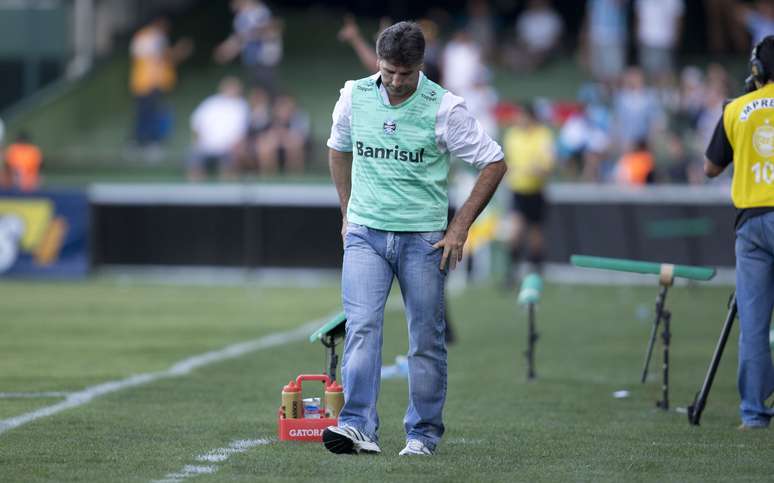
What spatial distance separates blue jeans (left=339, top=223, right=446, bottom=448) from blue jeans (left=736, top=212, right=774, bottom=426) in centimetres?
202

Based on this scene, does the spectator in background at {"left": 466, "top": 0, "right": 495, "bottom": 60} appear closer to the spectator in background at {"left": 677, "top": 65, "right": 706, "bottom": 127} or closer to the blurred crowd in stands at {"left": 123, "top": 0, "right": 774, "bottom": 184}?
the blurred crowd in stands at {"left": 123, "top": 0, "right": 774, "bottom": 184}

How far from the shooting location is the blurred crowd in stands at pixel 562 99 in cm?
2444

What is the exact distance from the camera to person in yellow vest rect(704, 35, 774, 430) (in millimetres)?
8766

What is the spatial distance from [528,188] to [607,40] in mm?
6990

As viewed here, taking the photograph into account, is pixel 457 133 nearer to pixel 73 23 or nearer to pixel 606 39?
pixel 606 39

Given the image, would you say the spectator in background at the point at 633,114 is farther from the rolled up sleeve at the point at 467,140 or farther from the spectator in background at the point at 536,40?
the rolled up sleeve at the point at 467,140

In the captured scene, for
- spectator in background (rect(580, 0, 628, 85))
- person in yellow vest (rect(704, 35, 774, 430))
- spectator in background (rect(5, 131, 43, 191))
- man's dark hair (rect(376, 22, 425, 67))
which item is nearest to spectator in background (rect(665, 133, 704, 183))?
spectator in background (rect(580, 0, 628, 85))

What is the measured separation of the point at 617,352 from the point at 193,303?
6.41 m

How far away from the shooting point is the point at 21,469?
24.1 feet

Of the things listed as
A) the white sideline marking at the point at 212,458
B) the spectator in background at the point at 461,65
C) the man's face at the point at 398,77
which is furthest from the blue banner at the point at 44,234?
the man's face at the point at 398,77

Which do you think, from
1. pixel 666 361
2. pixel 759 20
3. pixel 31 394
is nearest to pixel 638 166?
pixel 759 20

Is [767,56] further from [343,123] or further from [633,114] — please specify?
[633,114]

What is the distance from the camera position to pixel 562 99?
27594 mm

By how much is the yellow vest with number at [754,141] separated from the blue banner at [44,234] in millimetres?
14926
